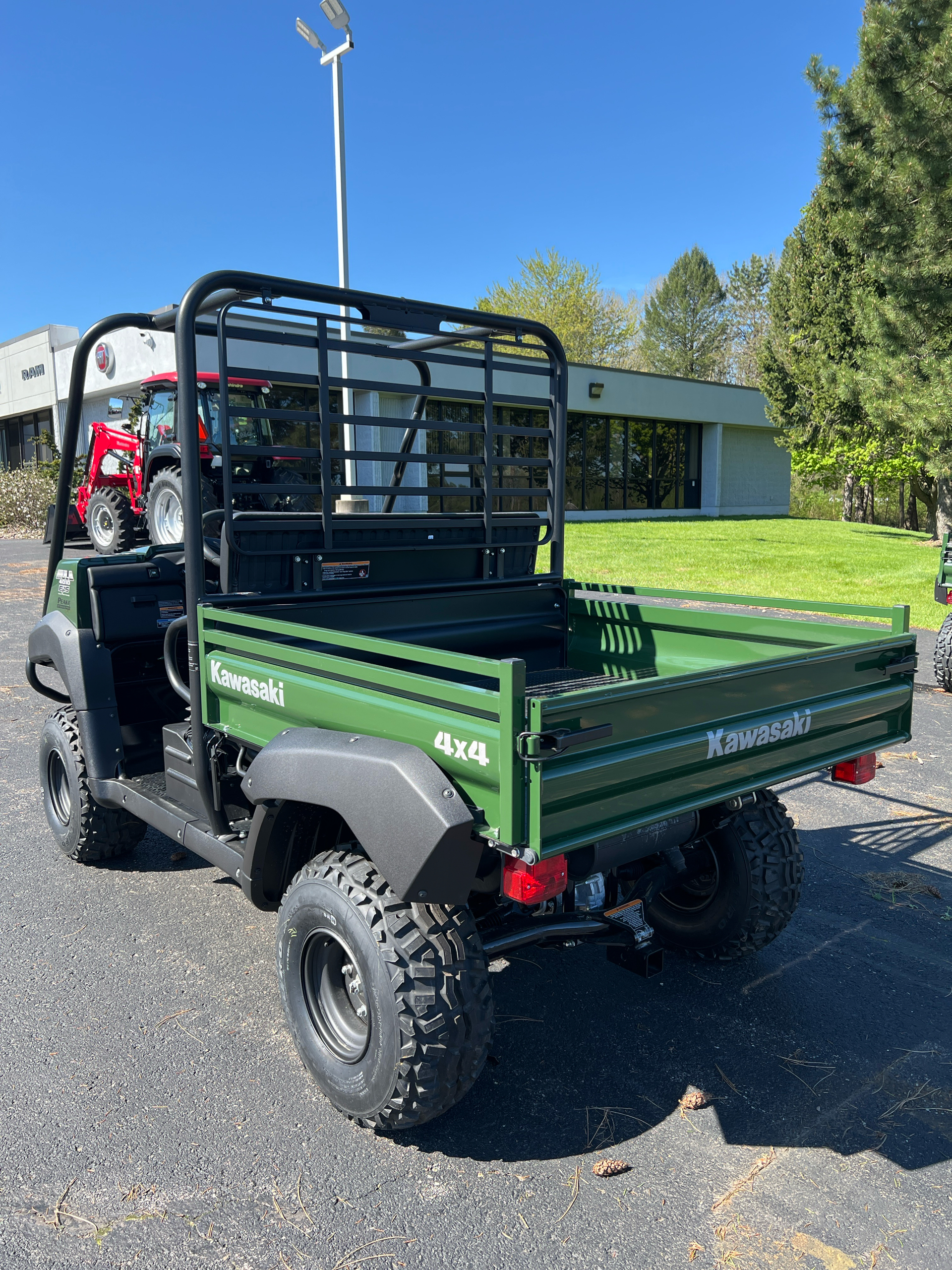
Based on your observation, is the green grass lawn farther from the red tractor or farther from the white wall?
the white wall

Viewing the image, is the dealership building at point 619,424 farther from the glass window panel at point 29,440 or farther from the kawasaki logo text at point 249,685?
the kawasaki logo text at point 249,685

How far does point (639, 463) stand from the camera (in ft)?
95.3

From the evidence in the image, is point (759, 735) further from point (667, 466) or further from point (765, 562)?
point (667, 466)

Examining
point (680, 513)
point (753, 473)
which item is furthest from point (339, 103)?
point (753, 473)

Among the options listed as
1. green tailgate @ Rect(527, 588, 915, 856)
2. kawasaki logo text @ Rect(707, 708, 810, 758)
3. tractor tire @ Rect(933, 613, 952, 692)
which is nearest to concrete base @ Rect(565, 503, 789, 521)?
tractor tire @ Rect(933, 613, 952, 692)

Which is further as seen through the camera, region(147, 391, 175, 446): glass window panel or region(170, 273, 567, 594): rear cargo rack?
region(147, 391, 175, 446): glass window panel

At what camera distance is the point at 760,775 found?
2.70 meters

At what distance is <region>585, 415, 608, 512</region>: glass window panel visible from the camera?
2725 cm

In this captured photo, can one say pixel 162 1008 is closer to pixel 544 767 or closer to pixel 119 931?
pixel 119 931

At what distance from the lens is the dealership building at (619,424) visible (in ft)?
74.8

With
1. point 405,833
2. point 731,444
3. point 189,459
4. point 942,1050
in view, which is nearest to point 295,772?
point 405,833

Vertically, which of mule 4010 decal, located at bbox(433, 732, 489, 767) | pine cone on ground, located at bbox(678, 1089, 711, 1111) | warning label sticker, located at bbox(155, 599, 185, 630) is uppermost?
warning label sticker, located at bbox(155, 599, 185, 630)

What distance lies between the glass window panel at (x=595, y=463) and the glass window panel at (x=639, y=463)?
4.15 feet

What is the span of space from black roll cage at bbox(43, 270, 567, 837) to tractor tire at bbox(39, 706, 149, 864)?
641 mm
